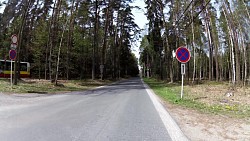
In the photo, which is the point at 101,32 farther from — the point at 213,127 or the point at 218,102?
the point at 213,127

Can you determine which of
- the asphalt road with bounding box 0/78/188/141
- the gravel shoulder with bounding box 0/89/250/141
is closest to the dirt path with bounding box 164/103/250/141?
the gravel shoulder with bounding box 0/89/250/141

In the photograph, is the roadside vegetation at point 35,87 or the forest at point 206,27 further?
the forest at point 206,27

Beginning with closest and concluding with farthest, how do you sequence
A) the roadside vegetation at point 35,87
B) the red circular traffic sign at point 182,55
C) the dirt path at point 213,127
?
the dirt path at point 213,127, the red circular traffic sign at point 182,55, the roadside vegetation at point 35,87

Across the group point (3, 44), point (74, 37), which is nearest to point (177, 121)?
point (74, 37)

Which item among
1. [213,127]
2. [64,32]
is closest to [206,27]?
[64,32]

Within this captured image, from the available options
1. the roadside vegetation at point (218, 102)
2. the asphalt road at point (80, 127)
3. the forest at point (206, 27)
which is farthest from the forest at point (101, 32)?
the asphalt road at point (80, 127)

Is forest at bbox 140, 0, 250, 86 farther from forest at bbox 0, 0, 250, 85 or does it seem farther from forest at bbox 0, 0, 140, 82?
forest at bbox 0, 0, 140, 82

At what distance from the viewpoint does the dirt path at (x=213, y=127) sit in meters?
6.39

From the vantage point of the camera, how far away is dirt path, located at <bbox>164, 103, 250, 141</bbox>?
6.39 m

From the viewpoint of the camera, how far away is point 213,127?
7.56m

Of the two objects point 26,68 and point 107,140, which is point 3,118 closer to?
point 107,140

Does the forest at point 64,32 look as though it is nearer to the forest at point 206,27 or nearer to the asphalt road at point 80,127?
the forest at point 206,27

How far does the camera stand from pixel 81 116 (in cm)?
905

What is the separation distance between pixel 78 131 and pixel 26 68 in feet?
136
